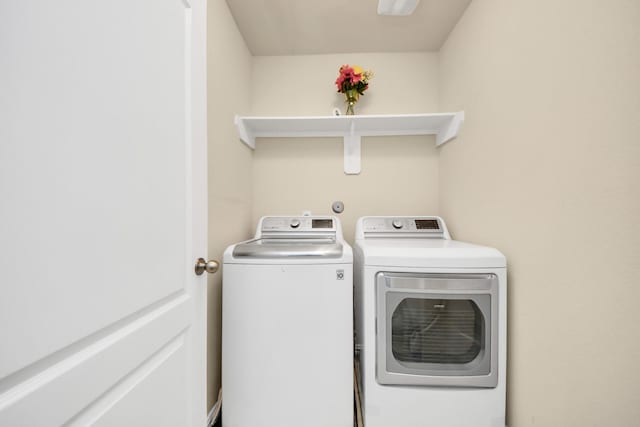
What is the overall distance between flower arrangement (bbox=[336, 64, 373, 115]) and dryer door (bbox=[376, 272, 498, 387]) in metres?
1.36

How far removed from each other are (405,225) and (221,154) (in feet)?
4.25

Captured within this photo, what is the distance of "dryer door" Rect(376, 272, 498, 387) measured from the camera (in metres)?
1.15

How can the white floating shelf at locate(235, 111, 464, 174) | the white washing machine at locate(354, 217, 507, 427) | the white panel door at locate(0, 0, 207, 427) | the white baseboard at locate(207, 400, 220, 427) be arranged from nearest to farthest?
the white panel door at locate(0, 0, 207, 427) < the white washing machine at locate(354, 217, 507, 427) < the white baseboard at locate(207, 400, 220, 427) < the white floating shelf at locate(235, 111, 464, 174)

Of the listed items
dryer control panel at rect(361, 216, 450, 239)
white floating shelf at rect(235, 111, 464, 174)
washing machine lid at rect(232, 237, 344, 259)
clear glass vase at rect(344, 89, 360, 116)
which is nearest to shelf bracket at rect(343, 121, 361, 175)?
white floating shelf at rect(235, 111, 464, 174)

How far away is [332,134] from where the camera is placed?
6.54 ft

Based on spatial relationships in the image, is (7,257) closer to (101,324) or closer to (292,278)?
(101,324)

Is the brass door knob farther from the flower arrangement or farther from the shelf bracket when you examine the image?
the flower arrangement

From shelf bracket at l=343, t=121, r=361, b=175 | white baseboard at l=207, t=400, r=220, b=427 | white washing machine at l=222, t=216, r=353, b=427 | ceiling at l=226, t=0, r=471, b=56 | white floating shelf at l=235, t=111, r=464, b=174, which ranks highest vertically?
ceiling at l=226, t=0, r=471, b=56

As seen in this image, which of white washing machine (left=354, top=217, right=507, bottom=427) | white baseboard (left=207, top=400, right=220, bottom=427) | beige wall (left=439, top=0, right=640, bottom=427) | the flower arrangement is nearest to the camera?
beige wall (left=439, top=0, right=640, bottom=427)

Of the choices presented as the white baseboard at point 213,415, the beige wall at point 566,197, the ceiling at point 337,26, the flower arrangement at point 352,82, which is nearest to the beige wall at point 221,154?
the white baseboard at point 213,415

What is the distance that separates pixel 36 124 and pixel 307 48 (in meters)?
1.96

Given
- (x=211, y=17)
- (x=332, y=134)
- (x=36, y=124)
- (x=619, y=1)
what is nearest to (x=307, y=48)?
(x=332, y=134)

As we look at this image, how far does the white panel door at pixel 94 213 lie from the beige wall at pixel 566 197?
1.35 m

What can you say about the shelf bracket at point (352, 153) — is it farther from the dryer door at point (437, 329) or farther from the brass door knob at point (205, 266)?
the brass door knob at point (205, 266)
